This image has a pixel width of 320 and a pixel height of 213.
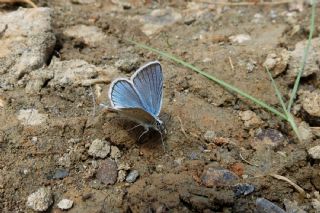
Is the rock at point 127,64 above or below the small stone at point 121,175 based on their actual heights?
above

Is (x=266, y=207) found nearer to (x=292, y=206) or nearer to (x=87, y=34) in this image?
(x=292, y=206)

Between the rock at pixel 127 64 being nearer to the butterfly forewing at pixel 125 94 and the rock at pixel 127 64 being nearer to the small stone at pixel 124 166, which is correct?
the butterfly forewing at pixel 125 94

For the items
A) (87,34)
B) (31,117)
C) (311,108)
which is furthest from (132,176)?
(87,34)

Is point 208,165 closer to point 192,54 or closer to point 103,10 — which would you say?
point 192,54

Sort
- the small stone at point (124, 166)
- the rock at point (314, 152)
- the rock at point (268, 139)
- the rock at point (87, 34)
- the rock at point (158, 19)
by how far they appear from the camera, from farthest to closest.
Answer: the rock at point (158, 19) < the rock at point (87, 34) < the rock at point (268, 139) < the rock at point (314, 152) < the small stone at point (124, 166)

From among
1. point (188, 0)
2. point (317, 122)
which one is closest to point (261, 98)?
point (317, 122)

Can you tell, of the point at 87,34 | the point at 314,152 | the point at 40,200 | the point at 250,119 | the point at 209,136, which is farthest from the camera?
the point at 87,34

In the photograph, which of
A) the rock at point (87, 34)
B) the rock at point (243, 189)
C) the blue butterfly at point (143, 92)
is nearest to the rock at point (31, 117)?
the blue butterfly at point (143, 92)
